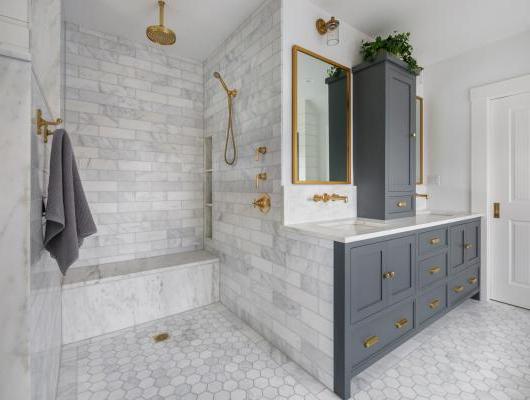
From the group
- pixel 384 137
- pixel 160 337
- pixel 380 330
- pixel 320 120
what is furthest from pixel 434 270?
pixel 160 337

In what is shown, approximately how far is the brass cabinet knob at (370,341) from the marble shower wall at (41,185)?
1624 millimetres

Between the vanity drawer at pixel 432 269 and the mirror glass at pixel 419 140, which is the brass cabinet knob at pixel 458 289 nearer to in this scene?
the vanity drawer at pixel 432 269

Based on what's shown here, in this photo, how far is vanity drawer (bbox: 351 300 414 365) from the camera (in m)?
1.67

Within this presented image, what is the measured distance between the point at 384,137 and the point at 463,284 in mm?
1598

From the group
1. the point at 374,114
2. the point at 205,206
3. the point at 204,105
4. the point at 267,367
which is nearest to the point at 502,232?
the point at 374,114

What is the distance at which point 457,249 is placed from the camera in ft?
8.20

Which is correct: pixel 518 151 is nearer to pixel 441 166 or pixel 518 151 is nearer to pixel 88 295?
pixel 441 166

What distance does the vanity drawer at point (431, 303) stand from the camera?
211cm

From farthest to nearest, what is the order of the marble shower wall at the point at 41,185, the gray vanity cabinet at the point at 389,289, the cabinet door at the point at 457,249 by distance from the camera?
the cabinet door at the point at 457,249
the gray vanity cabinet at the point at 389,289
the marble shower wall at the point at 41,185

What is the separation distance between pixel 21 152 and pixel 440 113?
3.67 metres

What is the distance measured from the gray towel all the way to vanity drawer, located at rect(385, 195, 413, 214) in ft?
7.14

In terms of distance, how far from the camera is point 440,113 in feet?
10.4

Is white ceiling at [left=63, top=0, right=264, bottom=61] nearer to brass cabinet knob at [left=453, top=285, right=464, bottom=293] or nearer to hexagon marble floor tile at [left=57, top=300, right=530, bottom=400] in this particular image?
hexagon marble floor tile at [left=57, top=300, right=530, bottom=400]

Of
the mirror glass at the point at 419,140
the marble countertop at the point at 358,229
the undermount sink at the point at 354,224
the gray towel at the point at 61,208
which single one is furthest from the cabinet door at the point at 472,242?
the gray towel at the point at 61,208
